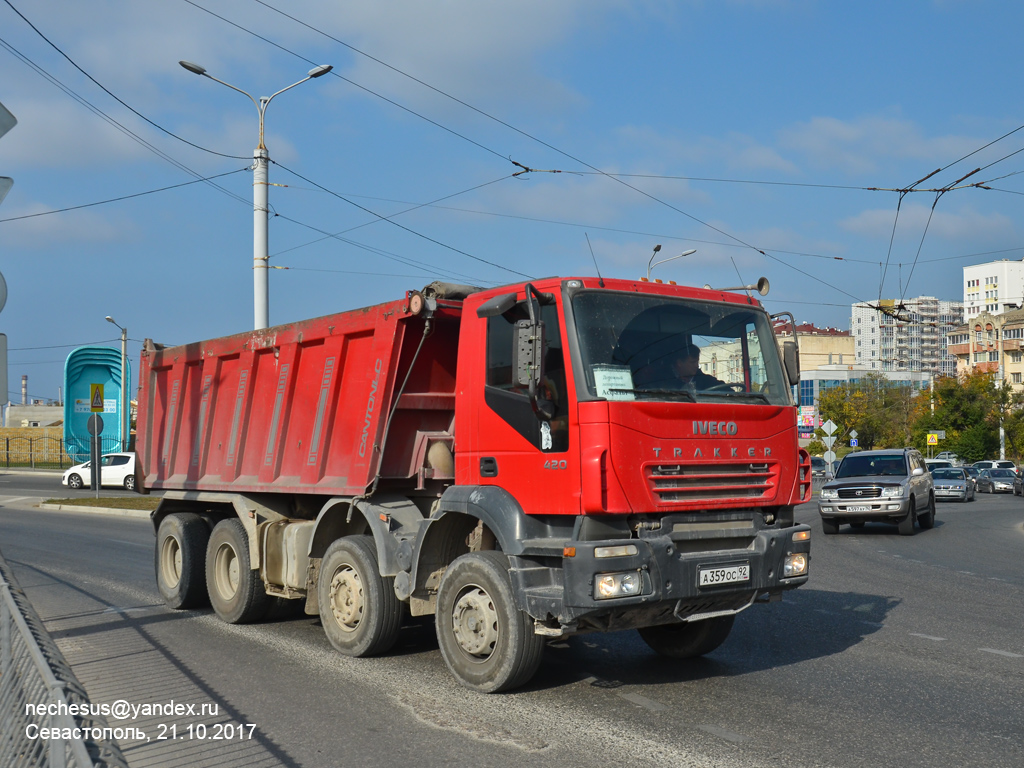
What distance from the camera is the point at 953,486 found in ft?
121

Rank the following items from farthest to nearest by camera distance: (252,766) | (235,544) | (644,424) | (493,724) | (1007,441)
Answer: (1007,441) < (235,544) < (644,424) < (493,724) < (252,766)

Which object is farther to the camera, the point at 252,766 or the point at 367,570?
the point at 367,570

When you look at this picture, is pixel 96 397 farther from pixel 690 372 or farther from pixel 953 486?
pixel 690 372

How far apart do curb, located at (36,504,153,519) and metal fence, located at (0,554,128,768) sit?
2019cm

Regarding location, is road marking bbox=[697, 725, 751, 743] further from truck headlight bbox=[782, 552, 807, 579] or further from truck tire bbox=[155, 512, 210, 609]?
truck tire bbox=[155, 512, 210, 609]

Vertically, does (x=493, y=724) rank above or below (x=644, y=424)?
below

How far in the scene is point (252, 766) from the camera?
5.17m

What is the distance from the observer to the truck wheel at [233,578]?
945cm

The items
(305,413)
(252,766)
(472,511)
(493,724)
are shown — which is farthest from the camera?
(305,413)

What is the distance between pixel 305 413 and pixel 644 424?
393 cm

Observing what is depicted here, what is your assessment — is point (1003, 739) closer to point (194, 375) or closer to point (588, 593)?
point (588, 593)

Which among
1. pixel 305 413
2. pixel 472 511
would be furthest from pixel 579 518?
pixel 305 413

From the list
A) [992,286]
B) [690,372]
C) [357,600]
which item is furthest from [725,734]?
[992,286]

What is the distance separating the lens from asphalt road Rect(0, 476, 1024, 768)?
5332 mm
